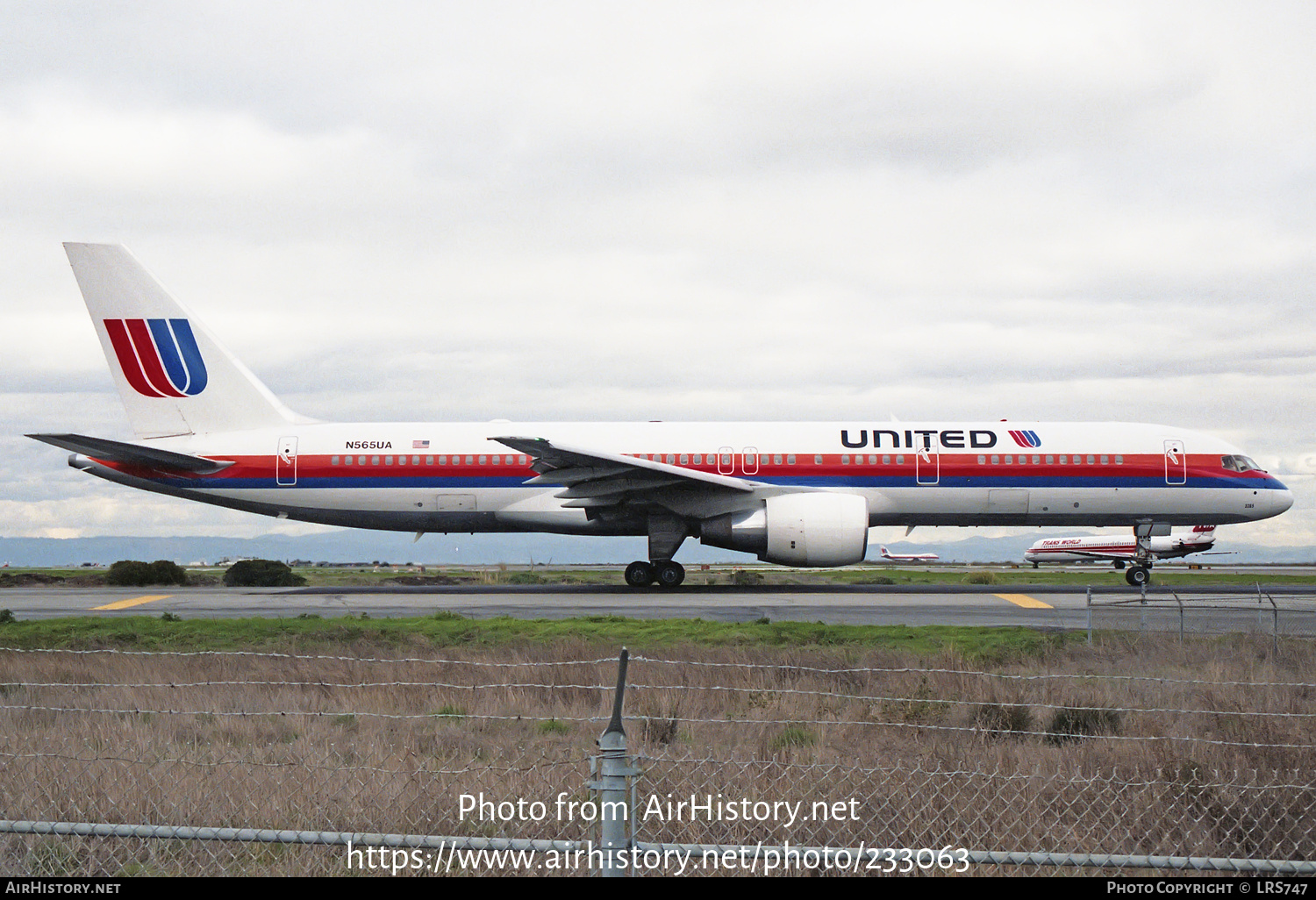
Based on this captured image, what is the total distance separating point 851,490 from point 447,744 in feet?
A: 57.7

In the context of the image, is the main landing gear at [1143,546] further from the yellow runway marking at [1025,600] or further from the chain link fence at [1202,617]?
the chain link fence at [1202,617]

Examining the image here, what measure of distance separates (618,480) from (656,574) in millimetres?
3274

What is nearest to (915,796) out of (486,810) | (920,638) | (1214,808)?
(1214,808)

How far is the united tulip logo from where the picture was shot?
83.7 ft

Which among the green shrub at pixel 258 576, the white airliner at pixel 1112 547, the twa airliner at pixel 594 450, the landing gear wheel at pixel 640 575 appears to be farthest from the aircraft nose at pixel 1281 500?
the white airliner at pixel 1112 547

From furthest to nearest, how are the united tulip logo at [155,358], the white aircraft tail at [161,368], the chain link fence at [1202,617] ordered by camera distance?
the united tulip logo at [155,358] → the white aircraft tail at [161,368] → the chain link fence at [1202,617]

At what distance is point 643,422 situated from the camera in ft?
85.0

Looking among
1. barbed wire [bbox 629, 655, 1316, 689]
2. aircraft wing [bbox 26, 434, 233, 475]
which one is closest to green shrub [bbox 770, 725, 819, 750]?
barbed wire [bbox 629, 655, 1316, 689]

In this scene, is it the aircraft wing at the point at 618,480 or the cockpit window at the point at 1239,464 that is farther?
the cockpit window at the point at 1239,464

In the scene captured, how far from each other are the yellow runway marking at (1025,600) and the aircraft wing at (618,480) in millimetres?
5955

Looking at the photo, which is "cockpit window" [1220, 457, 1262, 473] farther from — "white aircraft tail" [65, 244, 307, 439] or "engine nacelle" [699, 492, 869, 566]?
"white aircraft tail" [65, 244, 307, 439]

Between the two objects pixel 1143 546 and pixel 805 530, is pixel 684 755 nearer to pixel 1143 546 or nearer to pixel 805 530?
pixel 805 530

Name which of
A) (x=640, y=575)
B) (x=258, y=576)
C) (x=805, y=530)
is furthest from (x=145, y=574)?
(x=805, y=530)

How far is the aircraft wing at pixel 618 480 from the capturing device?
875 inches
